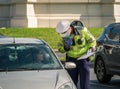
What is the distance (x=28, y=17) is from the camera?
110 ft

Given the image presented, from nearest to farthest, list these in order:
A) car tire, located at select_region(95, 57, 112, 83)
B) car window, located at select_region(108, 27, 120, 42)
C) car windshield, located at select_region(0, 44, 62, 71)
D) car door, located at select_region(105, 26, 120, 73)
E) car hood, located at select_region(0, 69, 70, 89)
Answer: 1. car hood, located at select_region(0, 69, 70, 89)
2. car windshield, located at select_region(0, 44, 62, 71)
3. car door, located at select_region(105, 26, 120, 73)
4. car window, located at select_region(108, 27, 120, 42)
5. car tire, located at select_region(95, 57, 112, 83)

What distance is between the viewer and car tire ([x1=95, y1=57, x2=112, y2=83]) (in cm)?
1389

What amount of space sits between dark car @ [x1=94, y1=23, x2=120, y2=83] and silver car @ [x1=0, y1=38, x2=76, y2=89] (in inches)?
180

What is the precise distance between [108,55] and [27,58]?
17.9 feet

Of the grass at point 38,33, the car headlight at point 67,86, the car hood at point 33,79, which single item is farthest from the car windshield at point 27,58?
the grass at point 38,33

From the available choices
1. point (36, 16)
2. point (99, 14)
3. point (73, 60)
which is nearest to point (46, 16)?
point (36, 16)

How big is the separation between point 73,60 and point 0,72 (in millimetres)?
1644

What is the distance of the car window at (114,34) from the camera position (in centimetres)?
1355

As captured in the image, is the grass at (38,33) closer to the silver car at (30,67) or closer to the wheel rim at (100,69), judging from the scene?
the wheel rim at (100,69)

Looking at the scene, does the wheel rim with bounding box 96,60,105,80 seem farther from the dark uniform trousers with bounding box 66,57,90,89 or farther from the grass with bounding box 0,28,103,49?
the grass with bounding box 0,28,103,49

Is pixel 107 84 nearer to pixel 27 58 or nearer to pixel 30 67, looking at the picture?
pixel 27 58

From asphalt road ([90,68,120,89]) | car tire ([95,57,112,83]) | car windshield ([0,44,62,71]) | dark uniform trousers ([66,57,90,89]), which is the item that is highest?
car windshield ([0,44,62,71])

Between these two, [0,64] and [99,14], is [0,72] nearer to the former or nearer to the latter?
[0,64]

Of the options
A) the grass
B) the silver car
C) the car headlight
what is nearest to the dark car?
the silver car
